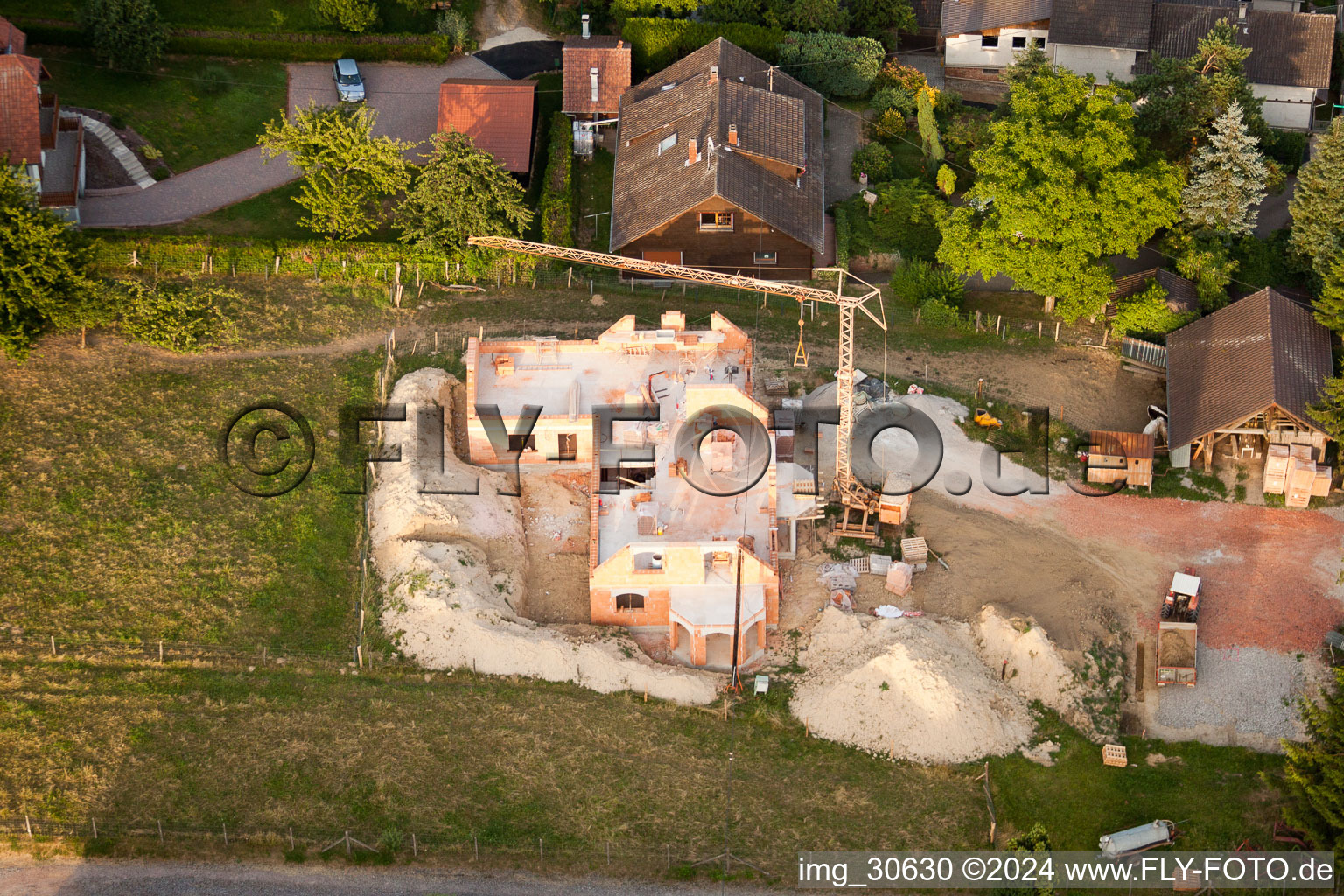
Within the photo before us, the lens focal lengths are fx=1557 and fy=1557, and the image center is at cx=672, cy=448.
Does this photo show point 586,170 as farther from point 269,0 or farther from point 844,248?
point 269,0

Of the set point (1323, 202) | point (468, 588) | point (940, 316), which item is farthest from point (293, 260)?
point (1323, 202)

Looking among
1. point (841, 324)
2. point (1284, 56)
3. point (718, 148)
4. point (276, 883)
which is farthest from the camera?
point (1284, 56)

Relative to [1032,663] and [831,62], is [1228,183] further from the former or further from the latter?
[1032,663]

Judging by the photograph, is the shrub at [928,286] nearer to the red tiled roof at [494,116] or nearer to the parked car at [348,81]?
the red tiled roof at [494,116]

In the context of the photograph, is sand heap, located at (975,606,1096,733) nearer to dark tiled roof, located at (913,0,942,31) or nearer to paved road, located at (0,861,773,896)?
paved road, located at (0,861,773,896)

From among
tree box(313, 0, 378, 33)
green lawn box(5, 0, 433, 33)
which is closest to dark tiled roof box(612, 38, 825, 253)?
green lawn box(5, 0, 433, 33)
